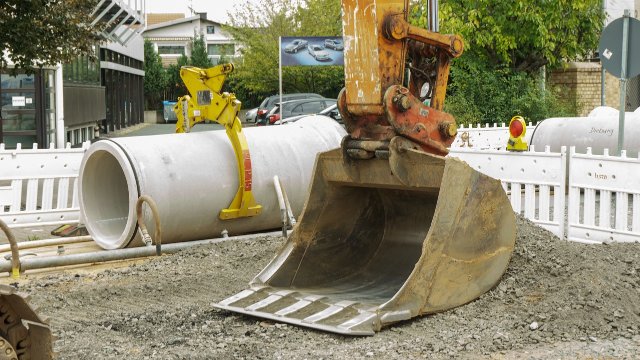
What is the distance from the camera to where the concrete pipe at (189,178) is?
10828 mm

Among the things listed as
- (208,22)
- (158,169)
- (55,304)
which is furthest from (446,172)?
(208,22)

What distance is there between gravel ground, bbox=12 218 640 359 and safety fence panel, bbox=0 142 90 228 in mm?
4299

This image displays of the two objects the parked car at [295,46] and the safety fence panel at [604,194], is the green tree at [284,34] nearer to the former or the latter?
the parked car at [295,46]

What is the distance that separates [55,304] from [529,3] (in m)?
21.1

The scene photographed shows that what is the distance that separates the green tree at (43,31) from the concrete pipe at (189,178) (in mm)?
5172

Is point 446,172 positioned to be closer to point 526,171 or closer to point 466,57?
point 526,171

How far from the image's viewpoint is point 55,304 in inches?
317

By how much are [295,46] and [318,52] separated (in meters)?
0.78

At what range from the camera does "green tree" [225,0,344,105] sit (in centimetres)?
5088

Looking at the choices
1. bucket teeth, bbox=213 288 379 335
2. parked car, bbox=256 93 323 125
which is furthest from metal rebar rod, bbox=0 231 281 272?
parked car, bbox=256 93 323 125

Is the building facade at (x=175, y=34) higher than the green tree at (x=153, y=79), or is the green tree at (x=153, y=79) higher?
the building facade at (x=175, y=34)

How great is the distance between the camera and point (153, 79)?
234 feet

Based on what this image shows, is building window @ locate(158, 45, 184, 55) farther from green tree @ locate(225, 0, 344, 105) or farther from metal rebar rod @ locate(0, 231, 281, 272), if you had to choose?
metal rebar rod @ locate(0, 231, 281, 272)

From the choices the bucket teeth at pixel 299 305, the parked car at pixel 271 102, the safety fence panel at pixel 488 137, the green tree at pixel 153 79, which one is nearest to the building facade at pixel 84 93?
the parked car at pixel 271 102
